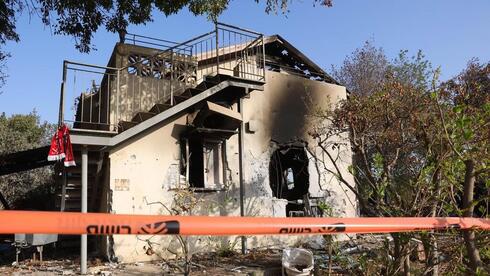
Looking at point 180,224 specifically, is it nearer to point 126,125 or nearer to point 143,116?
point 126,125

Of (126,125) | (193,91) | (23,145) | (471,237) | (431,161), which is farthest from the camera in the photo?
(23,145)

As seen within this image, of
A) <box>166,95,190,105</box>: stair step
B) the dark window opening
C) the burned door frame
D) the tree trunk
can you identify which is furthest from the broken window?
the tree trunk

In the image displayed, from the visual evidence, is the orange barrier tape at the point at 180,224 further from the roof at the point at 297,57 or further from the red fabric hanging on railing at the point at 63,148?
the roof at the point at 297,57

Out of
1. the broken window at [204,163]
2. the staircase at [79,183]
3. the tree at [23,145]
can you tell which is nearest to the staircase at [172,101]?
the staircase at [79,183]

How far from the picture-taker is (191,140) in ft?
35.2

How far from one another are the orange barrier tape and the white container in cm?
→ 552

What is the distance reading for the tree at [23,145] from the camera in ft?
70.1

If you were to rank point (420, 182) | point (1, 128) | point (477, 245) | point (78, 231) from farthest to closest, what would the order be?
1. point (1, 128)
2. point (420, 182)
3. point (477, 245)
4. point (78, 231)

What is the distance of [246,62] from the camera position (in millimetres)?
11836

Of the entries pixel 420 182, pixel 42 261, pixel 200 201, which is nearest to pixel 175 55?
pixel 200 201

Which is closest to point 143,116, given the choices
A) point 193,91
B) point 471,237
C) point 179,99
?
point 179,99

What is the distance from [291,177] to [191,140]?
191 inches

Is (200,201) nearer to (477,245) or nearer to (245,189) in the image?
(245,189)

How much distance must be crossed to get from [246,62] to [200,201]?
13.9ft
